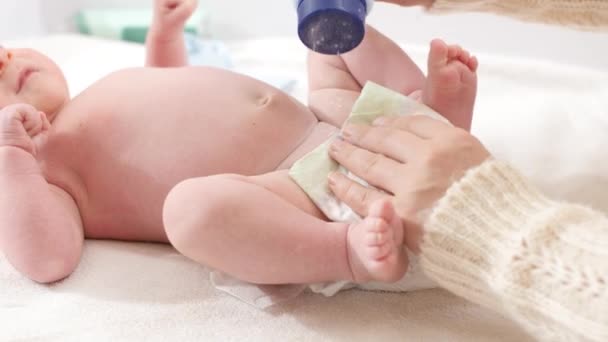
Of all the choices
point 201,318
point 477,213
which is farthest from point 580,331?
point 201,318

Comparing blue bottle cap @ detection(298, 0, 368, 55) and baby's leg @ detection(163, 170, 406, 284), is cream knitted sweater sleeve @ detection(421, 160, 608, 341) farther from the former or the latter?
blue bottle cap @ detection(298, 0, 368, 55)

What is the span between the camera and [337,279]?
0.70 meters

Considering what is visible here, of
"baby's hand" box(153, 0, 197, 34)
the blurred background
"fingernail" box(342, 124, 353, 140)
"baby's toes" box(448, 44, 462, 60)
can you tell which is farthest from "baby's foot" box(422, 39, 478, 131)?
the blurred background

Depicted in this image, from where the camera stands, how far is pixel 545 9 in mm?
759

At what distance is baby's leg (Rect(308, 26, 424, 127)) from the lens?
926 millimetres

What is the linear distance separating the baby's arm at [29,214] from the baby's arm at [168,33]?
1.04 feet

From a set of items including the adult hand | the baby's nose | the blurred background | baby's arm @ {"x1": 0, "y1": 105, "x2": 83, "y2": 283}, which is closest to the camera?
the adult hand

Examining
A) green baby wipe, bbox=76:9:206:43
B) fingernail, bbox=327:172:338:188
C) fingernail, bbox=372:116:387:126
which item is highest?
fingernail, bbox=372:116:387:126

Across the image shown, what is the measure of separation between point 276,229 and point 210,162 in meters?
0.18

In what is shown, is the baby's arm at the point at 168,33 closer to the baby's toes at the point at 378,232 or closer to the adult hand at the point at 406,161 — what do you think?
the adult hand at the point at 406,161

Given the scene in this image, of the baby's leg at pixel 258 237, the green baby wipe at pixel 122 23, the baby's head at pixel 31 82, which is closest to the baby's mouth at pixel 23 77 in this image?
the baby's head at pixel 31 82

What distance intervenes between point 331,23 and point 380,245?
0.76 feet

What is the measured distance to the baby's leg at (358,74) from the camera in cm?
93

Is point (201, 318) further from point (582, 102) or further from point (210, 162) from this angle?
point (582, 102)
